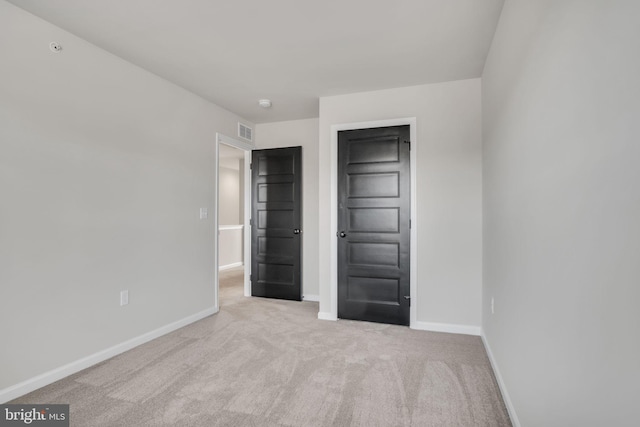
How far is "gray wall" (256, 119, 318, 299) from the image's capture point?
4621 millimetres

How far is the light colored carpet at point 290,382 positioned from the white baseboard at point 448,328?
11 cm

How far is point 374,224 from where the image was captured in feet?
11.8

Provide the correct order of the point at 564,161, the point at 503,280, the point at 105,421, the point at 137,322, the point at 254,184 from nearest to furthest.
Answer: the point at 564,161 < the point at 105,421 < the point at 503,280 < the point at 137,322 < the point at 254,184

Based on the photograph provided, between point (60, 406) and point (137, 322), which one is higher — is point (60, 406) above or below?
below

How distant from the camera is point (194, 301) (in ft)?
12.1

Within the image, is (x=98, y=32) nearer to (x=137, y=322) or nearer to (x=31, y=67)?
(x=31, y=67)

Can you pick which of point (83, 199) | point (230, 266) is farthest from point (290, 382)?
point (230, 266)

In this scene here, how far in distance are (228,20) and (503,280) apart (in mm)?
2627

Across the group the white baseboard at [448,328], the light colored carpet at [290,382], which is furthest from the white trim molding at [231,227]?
the white baseboard at [448,328]

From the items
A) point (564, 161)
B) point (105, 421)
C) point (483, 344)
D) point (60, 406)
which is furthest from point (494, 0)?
point (60, 406)

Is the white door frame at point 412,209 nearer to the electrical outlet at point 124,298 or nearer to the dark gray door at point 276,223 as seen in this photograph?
the dark gray door at point 276,223

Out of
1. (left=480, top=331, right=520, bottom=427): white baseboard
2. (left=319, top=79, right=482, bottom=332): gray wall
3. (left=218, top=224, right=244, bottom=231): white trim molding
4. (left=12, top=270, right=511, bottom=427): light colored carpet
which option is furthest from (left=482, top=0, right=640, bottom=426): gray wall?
(left=218, top=224, right=244, bottom=231): white trim molding

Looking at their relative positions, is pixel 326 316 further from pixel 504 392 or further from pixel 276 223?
pixel 504 392

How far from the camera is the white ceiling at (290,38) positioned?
2.16 m
